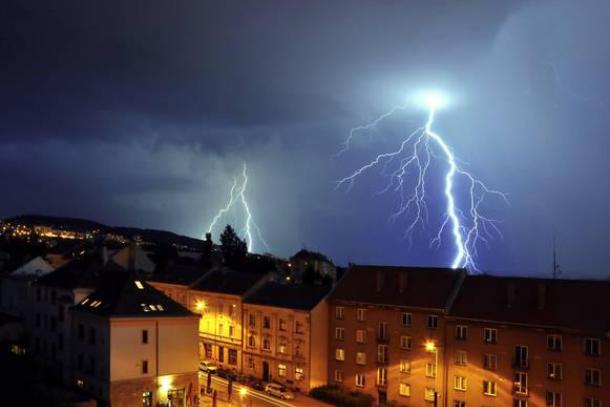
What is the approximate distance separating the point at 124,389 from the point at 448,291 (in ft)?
79.3

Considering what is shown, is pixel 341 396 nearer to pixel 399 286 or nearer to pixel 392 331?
pixel 392 331

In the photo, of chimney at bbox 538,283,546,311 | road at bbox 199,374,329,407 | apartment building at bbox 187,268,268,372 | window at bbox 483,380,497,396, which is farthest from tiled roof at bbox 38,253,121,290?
chimney at bbox 538,283,546,311

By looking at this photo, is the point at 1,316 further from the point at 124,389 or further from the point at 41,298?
the point at 124,389

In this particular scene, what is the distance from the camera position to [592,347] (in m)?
39.7

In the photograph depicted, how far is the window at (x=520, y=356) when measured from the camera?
42.3m

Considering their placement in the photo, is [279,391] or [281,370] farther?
[281,370]

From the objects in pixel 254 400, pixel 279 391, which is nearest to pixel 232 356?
pixel 279 391

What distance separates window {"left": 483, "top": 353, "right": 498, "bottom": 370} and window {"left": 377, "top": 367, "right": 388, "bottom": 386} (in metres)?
8.23

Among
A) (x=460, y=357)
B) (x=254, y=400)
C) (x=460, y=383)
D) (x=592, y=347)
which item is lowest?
(x=254, y=400)

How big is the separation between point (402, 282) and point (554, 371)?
44.1 ft

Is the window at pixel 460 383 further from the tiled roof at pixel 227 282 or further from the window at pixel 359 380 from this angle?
the tiled roof at pixel 227 282

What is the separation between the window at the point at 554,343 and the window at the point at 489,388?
4.59 metres

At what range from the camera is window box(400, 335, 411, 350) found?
4806 cm

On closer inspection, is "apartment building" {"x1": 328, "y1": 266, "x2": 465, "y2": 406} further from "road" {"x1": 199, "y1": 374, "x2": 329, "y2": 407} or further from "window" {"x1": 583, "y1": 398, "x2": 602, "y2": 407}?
"window" {"x1": 583, "y1": 398, "x2": 602, "y2": 407}
